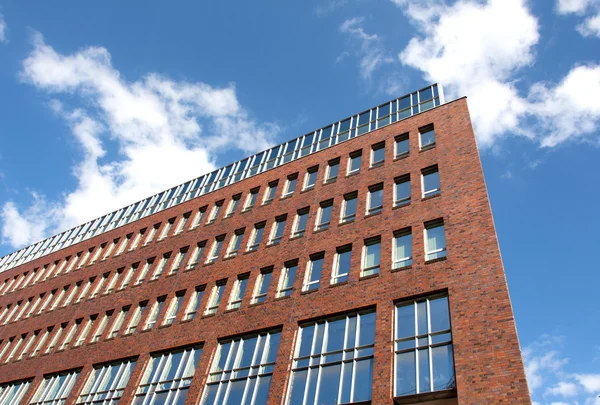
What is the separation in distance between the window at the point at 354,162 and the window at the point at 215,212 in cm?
994

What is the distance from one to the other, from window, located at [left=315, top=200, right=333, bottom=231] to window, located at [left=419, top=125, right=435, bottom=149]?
6038 mm

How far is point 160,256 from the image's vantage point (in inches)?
1364

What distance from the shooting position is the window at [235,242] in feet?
99.7

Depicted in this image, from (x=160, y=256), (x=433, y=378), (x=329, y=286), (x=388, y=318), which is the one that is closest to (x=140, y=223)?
(x=160, y=256)

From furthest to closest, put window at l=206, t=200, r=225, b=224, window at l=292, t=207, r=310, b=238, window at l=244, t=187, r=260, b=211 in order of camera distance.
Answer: window at l=206, t=200, r=225, b=224
window at l=244, t=187, r=260, b=211
window at l=292, t=207, r=310, b=238

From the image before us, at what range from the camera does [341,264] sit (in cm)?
2459

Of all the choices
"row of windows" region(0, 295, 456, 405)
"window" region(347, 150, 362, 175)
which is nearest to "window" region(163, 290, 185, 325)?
"row of windows" region(0, 295, 456, 405)

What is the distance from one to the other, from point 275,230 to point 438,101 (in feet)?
41.0

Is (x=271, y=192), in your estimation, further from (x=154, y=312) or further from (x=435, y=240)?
(x=435, y=240)

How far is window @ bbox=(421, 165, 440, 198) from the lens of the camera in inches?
989

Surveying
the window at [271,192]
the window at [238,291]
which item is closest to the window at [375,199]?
the window at [271,192]

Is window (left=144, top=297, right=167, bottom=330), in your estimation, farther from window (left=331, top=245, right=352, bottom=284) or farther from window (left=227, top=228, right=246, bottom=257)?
window (left=331, top=245, right=352, bottom=284)

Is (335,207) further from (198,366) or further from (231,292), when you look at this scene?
(198,366)

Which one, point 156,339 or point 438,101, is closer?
point 156,339
